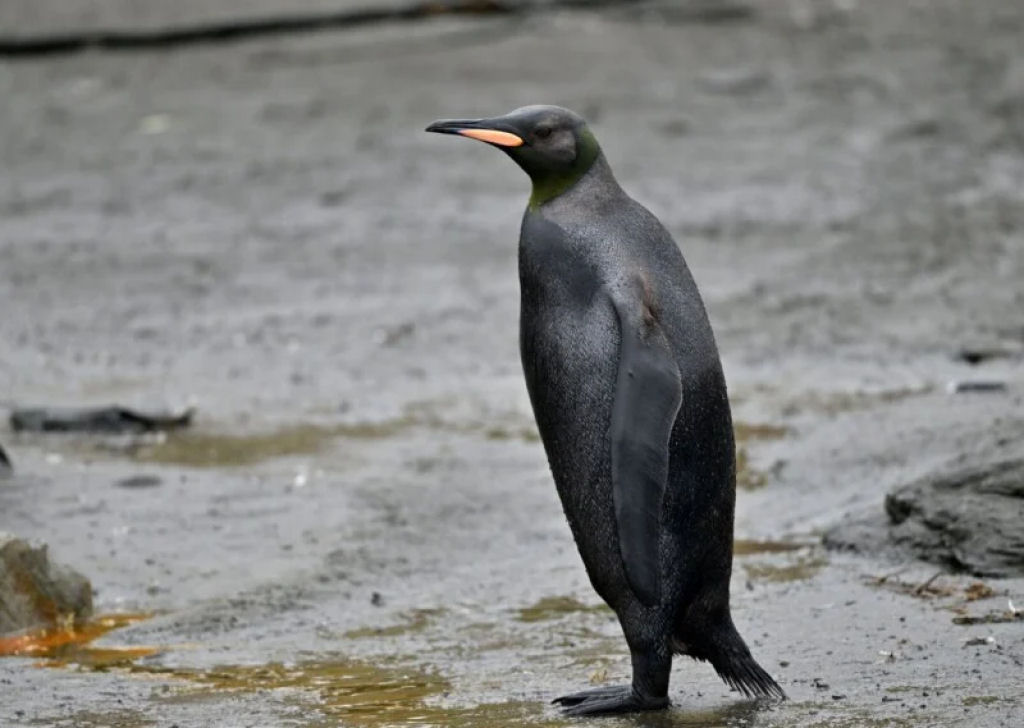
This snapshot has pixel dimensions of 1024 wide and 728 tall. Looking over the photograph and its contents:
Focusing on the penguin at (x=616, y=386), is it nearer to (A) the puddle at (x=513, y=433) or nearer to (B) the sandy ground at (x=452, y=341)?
(B) the sandy ground at (x=452, y=341)

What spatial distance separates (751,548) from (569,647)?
1281 millimetres

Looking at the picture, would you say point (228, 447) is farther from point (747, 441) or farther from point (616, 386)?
point (616, 386)

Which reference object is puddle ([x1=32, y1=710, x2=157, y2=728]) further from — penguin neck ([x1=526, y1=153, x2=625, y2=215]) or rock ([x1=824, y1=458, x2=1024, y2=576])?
rock ([x1=824, y1=458, x2=1024, y2=576])

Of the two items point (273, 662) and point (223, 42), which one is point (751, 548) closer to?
point (273, 662)

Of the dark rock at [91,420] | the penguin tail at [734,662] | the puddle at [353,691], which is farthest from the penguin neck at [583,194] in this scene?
the dark rock at [91,420]

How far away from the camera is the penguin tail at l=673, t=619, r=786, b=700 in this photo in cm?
494


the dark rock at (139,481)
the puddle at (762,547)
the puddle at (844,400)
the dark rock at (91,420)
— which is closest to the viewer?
the puddle at (762,547)

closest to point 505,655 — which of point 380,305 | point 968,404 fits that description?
point 968,404

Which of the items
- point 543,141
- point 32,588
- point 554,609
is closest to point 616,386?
point 543,141

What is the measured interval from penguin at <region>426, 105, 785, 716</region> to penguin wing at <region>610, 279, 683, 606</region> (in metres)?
0.02

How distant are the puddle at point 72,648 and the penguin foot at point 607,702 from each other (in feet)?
4.89

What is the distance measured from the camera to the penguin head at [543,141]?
196 inches

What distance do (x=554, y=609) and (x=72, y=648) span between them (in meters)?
1.42

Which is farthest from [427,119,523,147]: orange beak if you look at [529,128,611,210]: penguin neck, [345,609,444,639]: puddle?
[345,609,444,639]: puddle
